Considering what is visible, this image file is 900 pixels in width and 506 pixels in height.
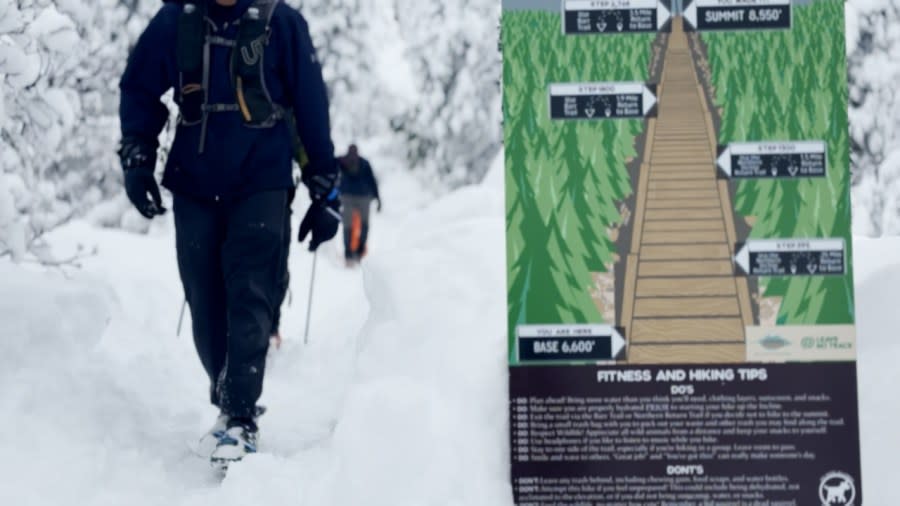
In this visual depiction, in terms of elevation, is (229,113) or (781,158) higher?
(229,113)

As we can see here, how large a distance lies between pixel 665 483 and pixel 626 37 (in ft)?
4.61

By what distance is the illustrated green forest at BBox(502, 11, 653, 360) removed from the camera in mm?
4000

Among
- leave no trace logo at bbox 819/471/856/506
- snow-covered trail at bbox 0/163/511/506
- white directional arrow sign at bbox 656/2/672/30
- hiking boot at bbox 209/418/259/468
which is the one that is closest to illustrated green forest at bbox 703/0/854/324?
white directional arrow sign at bbox 656/2/672/30

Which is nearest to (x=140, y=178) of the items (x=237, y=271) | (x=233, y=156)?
(x=233, y=156)

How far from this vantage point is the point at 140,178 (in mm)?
5039

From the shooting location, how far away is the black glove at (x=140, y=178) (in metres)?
5.02

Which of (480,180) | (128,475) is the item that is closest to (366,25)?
(480,180)

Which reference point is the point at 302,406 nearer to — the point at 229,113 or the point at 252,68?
the point at 229,113

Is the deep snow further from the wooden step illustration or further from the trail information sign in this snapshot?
the wooden step illustration

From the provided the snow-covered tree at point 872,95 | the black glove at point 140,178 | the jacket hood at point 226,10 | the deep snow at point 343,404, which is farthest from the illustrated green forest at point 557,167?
the snow-covered tree at point 872,95

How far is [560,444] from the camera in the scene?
404 centimetres

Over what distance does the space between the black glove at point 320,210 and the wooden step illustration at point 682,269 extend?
1493mm

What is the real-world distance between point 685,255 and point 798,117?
55 centimetres

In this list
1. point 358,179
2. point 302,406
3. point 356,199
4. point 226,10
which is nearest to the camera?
point 226,10
